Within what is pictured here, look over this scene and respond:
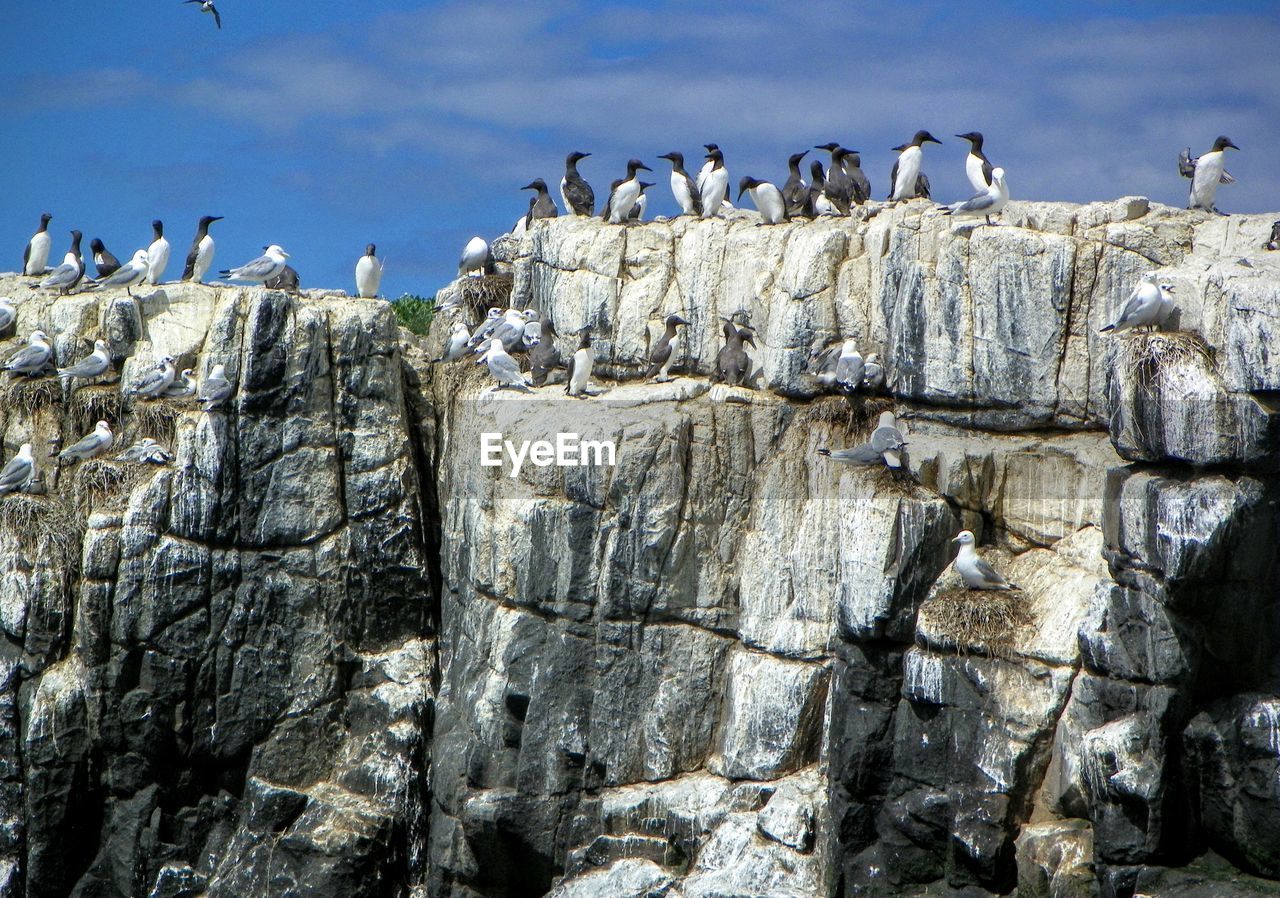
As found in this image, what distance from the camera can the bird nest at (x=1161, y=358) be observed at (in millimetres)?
17047

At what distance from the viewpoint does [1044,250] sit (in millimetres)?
19156

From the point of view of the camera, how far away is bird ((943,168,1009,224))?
1956 centimetres

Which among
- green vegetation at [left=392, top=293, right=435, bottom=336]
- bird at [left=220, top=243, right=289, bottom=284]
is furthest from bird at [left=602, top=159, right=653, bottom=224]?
green vegetation at [left=392, top=293, right=435, bottom=336]

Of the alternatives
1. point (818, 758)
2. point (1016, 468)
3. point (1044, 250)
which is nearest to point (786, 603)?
point (818, 758)

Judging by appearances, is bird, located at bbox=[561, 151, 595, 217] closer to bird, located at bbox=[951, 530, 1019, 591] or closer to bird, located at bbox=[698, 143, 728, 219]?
bird, located at bbox=[698, 143, 728, 219]

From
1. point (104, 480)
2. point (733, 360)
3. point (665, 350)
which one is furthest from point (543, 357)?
point (104, 480)

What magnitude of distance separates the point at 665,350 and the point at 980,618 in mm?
6024

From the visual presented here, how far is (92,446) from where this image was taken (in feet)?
77.6

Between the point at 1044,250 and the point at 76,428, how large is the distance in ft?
44.8

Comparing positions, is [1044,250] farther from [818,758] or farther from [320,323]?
[320,323]

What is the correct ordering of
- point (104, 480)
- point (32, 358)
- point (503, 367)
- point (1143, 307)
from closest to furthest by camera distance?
1. point (1143, 307)
2. point (503, 367)
3. point (104, 480)
4. point (32, 358)

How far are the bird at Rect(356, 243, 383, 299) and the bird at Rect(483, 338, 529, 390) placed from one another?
4.52 metres

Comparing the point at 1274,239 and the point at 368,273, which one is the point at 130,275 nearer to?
the point at 368,273

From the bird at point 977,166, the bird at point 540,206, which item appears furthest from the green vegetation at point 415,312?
the bird at point 977,166
